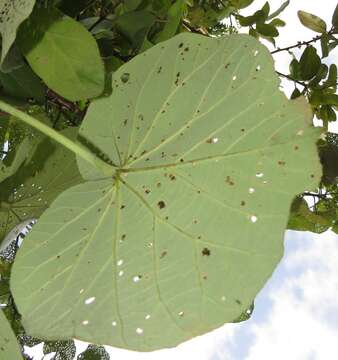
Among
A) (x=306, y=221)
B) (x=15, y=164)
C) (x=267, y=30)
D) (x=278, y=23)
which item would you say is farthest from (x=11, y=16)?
(x=278, y=23)

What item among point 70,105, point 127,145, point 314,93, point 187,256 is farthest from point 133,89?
point 314,93

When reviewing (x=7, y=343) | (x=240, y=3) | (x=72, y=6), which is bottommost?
(x=7, y=343)

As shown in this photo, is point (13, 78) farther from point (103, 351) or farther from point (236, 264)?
point (103, 351)

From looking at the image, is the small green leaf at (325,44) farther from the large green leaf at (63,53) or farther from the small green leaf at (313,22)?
the large green leaf at (63,53)

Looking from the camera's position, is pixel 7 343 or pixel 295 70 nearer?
pixel 7 343

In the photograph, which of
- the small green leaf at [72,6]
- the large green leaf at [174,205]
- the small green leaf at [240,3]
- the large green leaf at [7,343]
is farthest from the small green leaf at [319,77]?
the large green leaf at [7,343]

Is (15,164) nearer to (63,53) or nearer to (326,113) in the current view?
(63,53)

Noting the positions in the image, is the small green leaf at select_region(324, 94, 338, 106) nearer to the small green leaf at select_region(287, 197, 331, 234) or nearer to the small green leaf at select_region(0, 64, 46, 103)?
the small green leaf at select_region(287, 197, 331, 234)
